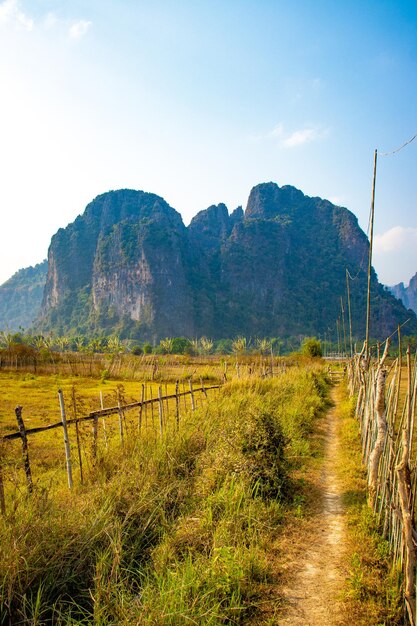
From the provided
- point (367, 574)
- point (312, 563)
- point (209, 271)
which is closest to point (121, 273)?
point (209, 271)

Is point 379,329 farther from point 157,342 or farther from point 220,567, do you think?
point 220,567

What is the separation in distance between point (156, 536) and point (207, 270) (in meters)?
140

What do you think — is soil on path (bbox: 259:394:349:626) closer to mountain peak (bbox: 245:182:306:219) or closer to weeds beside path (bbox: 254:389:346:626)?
weeds beside path (bbox: 254:389:346:626)

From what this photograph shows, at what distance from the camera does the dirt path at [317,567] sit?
321 cm

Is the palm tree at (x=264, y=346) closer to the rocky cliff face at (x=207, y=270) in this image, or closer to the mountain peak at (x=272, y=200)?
the rocky cliff face at (x=207, y=270)

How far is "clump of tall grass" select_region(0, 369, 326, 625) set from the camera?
3.03 meters

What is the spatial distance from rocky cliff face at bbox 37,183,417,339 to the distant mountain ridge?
0.34 metres

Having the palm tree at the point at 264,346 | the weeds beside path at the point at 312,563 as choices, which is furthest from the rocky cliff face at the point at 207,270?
the weeds beside path at the point at 312,563

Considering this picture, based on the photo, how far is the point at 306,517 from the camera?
5008 millimetres

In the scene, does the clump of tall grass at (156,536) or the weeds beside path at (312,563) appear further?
the weeds beside path at (312,563)

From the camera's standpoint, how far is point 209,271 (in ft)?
469

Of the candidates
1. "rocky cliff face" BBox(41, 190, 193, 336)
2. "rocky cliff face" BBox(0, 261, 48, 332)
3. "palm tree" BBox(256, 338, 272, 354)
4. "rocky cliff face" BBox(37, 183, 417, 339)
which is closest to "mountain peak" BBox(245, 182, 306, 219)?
"rocky cliff face" BBox(37, 183, 417, 339)

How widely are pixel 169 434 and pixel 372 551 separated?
320cm

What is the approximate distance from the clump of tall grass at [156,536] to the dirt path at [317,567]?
0.26 metres
